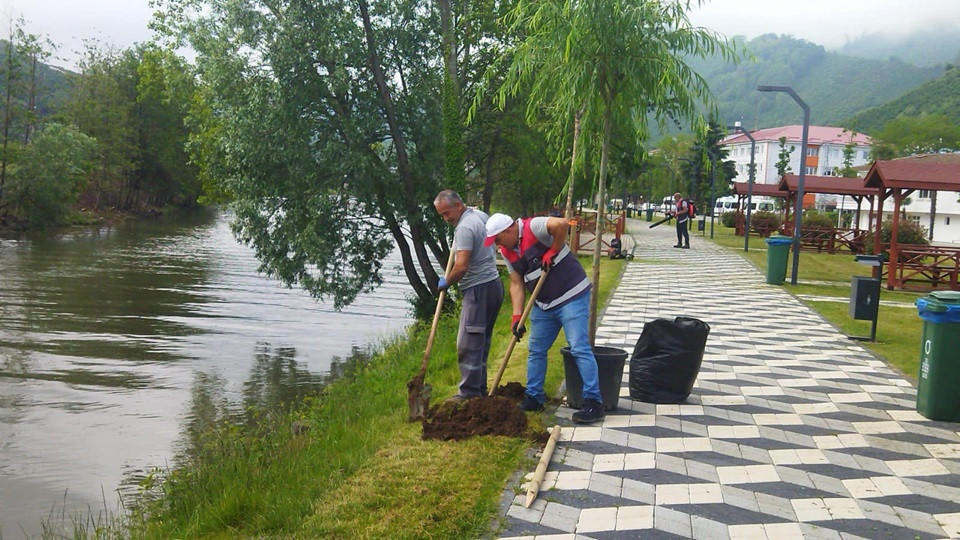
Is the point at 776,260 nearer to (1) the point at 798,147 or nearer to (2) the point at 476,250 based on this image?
(2) the point at 476,250

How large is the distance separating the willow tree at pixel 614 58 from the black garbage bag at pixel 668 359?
656mm

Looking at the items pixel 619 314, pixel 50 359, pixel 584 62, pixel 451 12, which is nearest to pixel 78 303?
pixel 50 359

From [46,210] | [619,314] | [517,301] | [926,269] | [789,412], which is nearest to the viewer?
[517,301]

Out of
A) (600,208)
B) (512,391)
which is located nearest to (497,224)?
(512,391)

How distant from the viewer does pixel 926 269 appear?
67.5ft

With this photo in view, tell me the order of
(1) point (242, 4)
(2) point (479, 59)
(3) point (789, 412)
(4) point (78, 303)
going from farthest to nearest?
1. (2) point (479, 59)
2. (4) point (78, 303)
3. (1) point (242, 4)
4. (3) point (789, 412)

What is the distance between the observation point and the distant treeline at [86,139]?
141ft

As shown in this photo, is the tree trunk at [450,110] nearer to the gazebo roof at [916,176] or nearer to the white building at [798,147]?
the gazebo roof at [916,176]

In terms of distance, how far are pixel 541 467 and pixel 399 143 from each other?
15821 millimetres

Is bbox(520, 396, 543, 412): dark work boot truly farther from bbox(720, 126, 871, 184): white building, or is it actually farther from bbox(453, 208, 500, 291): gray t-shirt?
bbox(720, 126, 871, 184): white building

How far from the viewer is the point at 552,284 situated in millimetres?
6848

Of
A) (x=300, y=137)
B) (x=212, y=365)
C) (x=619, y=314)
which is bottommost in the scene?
(x=212, y=365)

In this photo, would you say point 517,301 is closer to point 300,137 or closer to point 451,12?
point 300,137

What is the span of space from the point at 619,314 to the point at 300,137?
357 inches
